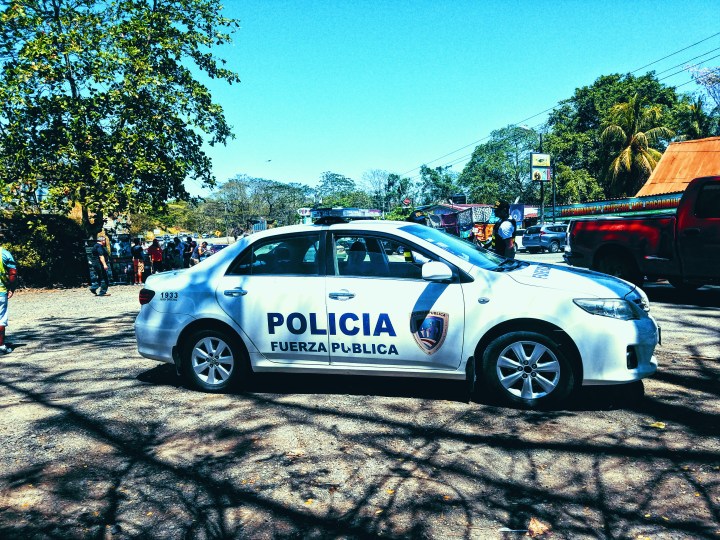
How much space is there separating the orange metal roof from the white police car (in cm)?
2190

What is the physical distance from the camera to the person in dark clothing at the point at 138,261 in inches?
808

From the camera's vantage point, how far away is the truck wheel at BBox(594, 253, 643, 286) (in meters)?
10.2

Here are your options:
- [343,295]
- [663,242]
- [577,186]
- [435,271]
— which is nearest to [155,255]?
[663,242]

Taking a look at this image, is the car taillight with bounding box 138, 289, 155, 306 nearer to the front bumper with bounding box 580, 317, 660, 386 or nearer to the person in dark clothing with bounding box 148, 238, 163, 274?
the front bumper with bounding box 580, 317, 660, 386

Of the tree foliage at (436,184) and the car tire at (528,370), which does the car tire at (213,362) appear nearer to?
the car tire at (528,370)

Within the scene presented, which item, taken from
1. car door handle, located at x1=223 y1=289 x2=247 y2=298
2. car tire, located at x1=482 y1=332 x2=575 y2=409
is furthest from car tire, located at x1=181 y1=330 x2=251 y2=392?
car tire, located at x1=482 y1=332 x2=575 y2=409

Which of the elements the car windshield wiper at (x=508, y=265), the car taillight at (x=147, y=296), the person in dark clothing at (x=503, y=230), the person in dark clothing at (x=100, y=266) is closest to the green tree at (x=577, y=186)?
the person in dark clothing at (x=100, y=266)

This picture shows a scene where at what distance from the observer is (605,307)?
447 centimetres

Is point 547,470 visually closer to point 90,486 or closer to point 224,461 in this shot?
point 224,461

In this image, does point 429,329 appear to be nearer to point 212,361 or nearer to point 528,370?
point 528,370

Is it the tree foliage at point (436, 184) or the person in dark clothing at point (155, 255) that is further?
the tree foliage at point (436, 184)

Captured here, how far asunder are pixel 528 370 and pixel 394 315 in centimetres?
119

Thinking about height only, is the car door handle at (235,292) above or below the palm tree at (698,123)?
below

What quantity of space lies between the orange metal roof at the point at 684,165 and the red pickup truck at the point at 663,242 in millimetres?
14815
